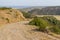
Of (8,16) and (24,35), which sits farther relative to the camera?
(8,16)

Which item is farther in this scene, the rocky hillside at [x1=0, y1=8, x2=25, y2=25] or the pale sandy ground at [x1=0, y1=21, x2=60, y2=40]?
the rocky hillside at [x1=0, y1=8, x2=25, y2=25]

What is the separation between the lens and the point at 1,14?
3475 centimetres

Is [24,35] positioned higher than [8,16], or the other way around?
[24,35]

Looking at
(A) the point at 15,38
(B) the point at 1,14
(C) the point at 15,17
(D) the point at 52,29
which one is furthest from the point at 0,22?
(A) the point at 15,38

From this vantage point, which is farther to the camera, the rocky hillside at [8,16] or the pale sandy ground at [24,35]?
the rocky hillside at [8,16]

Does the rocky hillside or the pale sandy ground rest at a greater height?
the pale sandy ground

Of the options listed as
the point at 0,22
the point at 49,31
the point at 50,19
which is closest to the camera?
the point at 49,31

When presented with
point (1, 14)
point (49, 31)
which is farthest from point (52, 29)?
point (1, 14)

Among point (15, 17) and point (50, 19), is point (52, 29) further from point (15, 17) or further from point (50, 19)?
point (15, 17)

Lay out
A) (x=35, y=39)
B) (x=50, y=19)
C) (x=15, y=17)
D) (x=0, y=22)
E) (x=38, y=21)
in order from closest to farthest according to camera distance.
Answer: (x=35, y=39) < (x=38, y=21) < (x=0, y=22) < (x=50, y=19) < (x=15, y=17)

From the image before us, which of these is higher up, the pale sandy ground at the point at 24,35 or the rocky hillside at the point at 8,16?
the pale sandy ground at the point at 24,35

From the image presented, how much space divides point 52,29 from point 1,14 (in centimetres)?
1419

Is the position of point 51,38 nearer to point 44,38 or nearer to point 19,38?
point 44,38

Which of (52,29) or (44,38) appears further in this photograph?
(52,29)
